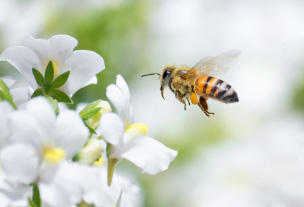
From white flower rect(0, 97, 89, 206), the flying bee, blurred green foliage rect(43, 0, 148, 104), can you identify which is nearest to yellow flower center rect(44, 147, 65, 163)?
white flower rect(0, 97, 89, 206)

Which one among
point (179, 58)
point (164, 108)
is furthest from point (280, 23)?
point (164, 108)

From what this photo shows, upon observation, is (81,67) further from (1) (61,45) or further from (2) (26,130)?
(2) (26,130)

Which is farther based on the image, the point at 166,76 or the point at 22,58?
the point at 166,76

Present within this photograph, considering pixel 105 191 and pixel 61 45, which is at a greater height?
pixel 61 45

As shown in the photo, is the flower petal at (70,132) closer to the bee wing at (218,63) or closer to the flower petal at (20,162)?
the flower petal at (20,162)

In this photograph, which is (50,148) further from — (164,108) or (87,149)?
(164,108)

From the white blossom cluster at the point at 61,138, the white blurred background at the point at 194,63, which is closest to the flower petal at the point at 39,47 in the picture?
the white blossom cluster at the point at 61,138

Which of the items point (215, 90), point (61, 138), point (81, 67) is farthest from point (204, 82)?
point (61, 138)

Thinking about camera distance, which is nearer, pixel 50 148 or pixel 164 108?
pixel 50 148
